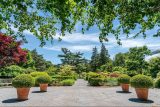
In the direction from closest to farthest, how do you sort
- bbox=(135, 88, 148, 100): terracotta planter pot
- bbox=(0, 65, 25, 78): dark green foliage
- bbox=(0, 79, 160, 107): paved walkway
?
bbox=(0, 79, 160, 107): paved walkway → bbox=(135, 88, 148, 100): terracotta planter pot → bbox=(0, 65, 25, 78): dark green foliage

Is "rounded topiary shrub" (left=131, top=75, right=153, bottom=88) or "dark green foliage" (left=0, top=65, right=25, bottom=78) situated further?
"dark green foliage" (left=0, top=65, right=25, bottom=78)

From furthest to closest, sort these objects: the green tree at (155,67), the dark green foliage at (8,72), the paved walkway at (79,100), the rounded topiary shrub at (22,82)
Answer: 1. the green tree at (155,67)
2. the dark green foliage at (8,72)
3. the rounded topiary shrub at (22,82)
4. the paved walkway at (79,100)

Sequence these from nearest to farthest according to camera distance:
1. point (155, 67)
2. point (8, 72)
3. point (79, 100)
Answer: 1. point (79, 100)
2. point (8, 72)
3. point (155, 67)

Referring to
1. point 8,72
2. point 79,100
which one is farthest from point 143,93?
point 8,72

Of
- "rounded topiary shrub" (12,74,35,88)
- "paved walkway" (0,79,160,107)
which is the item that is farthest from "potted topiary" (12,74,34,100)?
"paved walkway" (0,79,160,107)

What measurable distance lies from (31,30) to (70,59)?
279ft

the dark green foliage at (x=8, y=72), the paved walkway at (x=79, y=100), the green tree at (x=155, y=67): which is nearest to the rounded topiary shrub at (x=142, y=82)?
the paved walkway at (x=79, y=100)

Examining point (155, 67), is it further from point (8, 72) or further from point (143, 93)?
point (143, 93)

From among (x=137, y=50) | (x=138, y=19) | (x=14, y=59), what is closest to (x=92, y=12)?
(x=138, y=19)

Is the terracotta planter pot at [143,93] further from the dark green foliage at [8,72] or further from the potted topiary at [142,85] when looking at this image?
the dark green foliage at [8,72]

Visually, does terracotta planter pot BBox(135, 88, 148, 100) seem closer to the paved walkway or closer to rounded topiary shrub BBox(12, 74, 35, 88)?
the paved walkway

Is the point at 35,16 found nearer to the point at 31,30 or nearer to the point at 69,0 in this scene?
the point at 31,30

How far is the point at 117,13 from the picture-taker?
8.91 meters

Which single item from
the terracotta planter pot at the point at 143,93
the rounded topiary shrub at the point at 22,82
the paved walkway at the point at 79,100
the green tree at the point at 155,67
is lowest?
the paved walkway at the point at 79,100
